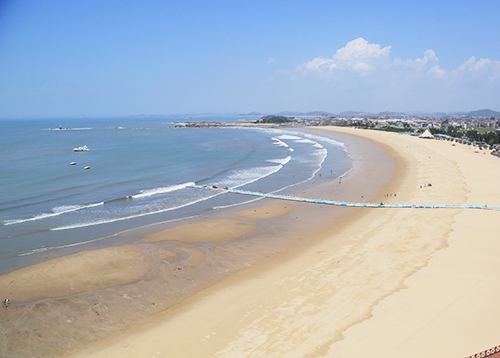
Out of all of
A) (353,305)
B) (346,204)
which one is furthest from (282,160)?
(353,305)

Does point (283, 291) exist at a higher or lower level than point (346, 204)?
lower

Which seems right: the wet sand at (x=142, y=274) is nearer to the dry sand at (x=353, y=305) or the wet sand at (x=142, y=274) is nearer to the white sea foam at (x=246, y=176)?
the dry sand at (x=353, y=305)

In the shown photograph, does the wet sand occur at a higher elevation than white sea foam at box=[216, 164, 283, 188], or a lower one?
lower

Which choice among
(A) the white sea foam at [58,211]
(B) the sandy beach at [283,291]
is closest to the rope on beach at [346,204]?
(B) the sandy beach at [283,291]

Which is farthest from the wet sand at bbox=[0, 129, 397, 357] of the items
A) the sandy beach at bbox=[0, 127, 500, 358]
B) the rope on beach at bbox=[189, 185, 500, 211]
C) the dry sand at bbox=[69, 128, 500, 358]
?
the rope on beach at bbox=[189, 185, 500, 211]

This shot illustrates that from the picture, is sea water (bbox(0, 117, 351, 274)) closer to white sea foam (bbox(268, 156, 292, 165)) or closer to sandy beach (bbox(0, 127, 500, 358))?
white sea foam (bbox(268, 156, 292, 165))

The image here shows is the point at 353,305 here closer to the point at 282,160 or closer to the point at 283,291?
the point at 283,291
